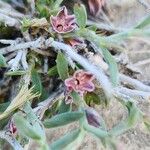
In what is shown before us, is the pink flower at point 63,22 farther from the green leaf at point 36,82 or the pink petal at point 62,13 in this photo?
the green leaf at point 36,82

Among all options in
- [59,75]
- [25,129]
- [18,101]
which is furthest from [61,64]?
[25,129]

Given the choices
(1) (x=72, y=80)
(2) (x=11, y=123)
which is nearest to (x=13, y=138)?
(2) (x=11, y=123)

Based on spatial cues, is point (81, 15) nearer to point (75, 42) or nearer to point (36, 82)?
point (75, 42)

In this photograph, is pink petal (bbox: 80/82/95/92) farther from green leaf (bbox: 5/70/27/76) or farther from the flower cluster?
green leaf (bbox: 5/70/27/76)

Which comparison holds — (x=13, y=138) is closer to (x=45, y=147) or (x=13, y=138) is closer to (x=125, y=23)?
(x=45, y=147)

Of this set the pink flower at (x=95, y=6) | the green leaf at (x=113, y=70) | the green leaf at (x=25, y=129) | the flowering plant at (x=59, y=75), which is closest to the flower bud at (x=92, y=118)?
the flowering plant at (x=59, y=75)

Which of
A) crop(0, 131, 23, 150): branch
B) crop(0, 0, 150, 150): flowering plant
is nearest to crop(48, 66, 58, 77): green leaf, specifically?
crop(0, 0, 150, 150): flowering plant

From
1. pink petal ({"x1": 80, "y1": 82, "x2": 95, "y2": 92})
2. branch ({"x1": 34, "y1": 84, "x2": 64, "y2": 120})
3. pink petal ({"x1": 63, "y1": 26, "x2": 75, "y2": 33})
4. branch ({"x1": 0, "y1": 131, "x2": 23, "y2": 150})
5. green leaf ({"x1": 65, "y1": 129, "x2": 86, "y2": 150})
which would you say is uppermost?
pink petal ({"x1": 63, "y1": 26, "x2": 75, "y2": 33})
